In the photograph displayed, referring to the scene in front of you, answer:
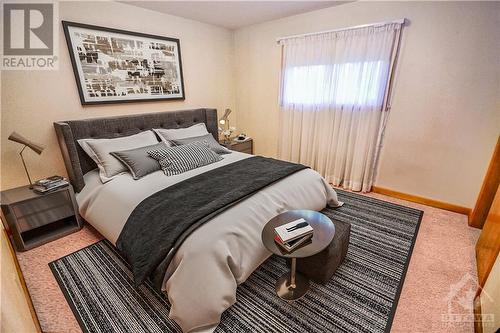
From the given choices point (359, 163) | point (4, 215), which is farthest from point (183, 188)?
point (359, 163)

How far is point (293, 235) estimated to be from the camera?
139cm

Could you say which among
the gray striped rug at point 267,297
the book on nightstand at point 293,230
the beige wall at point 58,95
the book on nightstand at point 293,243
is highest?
the beige wall at point 58,95

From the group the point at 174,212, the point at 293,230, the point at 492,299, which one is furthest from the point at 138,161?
the point at 492,299

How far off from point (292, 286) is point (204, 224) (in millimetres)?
741

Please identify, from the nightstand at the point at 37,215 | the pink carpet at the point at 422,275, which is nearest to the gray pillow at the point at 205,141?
the nightstand at the point at 37,215

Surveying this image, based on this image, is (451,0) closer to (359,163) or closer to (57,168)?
(359,163)

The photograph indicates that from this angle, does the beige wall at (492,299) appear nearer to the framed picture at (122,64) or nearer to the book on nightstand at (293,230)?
the book on nightstand at (293,230)

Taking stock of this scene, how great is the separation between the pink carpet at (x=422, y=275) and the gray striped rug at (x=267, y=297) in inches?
2.3

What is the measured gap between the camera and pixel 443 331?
1.32 meters

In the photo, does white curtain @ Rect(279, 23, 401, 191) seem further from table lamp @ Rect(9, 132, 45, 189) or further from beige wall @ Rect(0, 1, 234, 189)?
table lamp @ Rect(9, 132, 45, 189)

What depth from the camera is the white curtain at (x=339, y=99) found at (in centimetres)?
265

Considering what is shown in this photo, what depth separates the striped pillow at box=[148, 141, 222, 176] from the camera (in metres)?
2.27

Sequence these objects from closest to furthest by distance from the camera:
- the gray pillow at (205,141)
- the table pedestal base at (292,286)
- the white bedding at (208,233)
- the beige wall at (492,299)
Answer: the beige wall at (492,299) < the white bedding at (208,233) < the table pedestal base at (292,286) < the gray pillow at (205,141)

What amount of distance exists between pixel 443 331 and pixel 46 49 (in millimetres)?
3676
